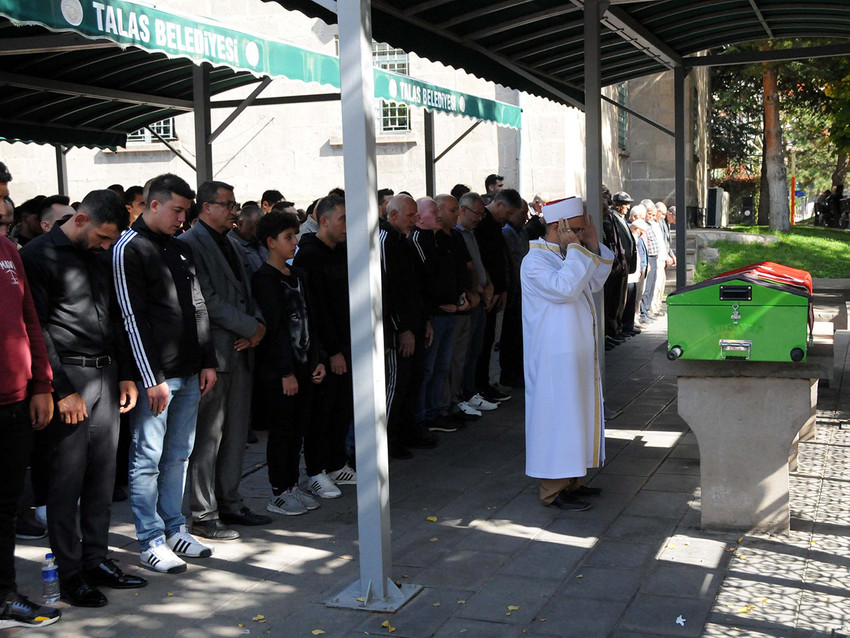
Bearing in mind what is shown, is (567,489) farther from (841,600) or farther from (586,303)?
(841,600)

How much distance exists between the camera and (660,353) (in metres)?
5.95

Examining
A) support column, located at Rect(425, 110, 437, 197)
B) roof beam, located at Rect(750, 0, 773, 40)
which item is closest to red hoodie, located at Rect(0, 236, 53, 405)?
roof beam, located at Rect(750, 0, 773, 40)

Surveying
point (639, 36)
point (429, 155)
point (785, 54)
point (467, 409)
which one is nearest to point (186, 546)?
point (467, 409)

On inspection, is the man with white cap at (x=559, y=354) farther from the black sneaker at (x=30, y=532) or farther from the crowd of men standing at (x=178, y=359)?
the black sneaker at (x=30, y=532)

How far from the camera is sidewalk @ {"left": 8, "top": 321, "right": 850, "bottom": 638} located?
15.0ft

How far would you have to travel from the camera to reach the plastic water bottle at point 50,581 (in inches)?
187

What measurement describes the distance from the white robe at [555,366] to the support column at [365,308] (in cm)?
169

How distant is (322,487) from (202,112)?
6.26m

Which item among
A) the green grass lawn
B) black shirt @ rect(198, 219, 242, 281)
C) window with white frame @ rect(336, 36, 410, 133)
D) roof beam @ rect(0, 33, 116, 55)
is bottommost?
the green grass lawn

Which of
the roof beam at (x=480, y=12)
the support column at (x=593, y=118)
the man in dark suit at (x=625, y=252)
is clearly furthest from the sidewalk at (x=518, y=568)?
the man in dark suit at (x=625, y=252)

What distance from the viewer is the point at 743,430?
5.72 metres

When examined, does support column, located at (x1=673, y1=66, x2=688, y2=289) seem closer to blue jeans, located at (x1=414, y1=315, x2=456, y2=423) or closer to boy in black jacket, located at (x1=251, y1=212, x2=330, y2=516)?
blue jeans, located at (x1=414, y1=315, x2=456, y2=423)

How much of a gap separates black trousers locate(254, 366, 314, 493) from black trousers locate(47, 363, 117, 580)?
1.33m

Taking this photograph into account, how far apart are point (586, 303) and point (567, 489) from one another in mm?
1185
